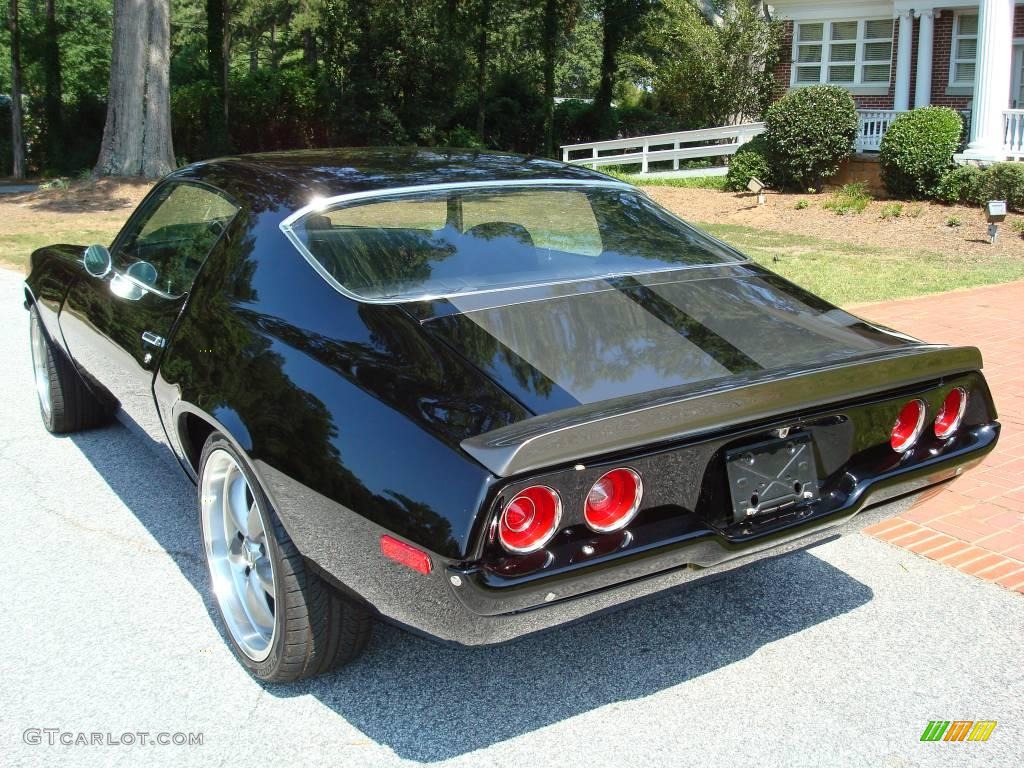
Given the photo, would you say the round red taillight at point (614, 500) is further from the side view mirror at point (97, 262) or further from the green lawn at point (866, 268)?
the green lawn at point (866, 268)

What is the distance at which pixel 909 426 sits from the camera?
309 cm

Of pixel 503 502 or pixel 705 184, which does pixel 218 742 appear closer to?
pixel 503 502

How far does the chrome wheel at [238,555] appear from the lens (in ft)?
10.2

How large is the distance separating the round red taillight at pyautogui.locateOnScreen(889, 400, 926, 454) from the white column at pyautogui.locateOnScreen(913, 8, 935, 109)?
20.7 m

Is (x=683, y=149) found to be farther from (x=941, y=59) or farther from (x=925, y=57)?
(x=941, y=59)

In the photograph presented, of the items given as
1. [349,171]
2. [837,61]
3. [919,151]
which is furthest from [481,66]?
[349,171]

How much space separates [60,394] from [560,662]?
3245mm

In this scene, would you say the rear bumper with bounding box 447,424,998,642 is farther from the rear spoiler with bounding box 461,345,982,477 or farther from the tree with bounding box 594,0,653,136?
the tree with bounding box 594,0,653,136

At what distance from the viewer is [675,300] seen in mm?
3305

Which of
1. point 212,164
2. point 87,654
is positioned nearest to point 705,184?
point 212,164

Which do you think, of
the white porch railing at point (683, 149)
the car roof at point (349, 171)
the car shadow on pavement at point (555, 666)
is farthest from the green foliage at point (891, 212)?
the car shadow on pavement at point (555, 666)

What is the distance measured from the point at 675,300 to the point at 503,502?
125 cm

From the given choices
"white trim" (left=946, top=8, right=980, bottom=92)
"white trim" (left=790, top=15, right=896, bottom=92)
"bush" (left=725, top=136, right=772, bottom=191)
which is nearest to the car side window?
"bush" (left=725, top=136, right=772, bottom=191)

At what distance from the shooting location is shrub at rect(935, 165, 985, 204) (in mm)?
14383
